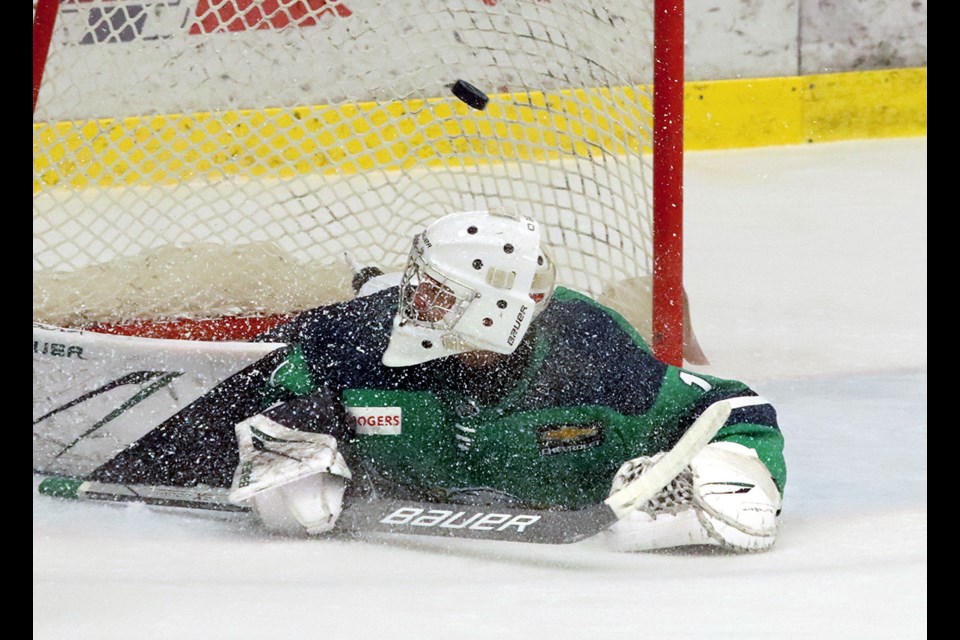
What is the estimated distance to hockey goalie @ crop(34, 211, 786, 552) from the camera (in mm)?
2598

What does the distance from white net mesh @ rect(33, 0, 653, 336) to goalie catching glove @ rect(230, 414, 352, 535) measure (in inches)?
43.6

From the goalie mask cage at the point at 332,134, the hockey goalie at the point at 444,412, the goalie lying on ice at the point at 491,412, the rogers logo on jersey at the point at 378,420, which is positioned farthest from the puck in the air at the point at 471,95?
the rogers logo on jersey at the point at 378,420

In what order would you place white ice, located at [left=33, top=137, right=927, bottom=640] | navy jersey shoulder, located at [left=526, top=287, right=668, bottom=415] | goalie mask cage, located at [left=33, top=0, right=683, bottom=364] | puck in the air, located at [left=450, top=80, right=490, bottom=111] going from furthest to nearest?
goalie mask cage, located at [left=33, top=0, right=683, bottom=364], puck in the air, located at [left=450, top=80, right=490, bottom=111], navy jersey shoulder, located at [left=526, top=287, right=668, bottom=415], white ice, located at [left=33, top=137, right=927, bottom=640]

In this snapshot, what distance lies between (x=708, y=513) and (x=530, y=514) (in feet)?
0.94

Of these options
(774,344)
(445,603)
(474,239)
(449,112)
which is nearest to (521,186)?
(449,112)

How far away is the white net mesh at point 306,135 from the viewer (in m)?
3.76

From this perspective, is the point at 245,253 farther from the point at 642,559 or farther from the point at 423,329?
the point at 642,559

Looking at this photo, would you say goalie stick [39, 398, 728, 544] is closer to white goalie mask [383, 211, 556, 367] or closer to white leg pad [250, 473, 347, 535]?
white leg pad [250, 473, 347, 535]

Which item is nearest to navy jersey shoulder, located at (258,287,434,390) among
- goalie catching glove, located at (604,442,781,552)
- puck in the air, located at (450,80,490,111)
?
goalie catching glove, located at (604,442,781,552)

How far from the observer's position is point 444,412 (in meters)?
2.77

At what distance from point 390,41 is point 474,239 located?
172cm

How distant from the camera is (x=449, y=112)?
4516 mm

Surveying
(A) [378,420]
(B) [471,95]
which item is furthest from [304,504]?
(B) [471,95]

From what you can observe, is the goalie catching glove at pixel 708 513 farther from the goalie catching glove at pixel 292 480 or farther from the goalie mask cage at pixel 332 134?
the goalie mask cage at pixel 332 134
